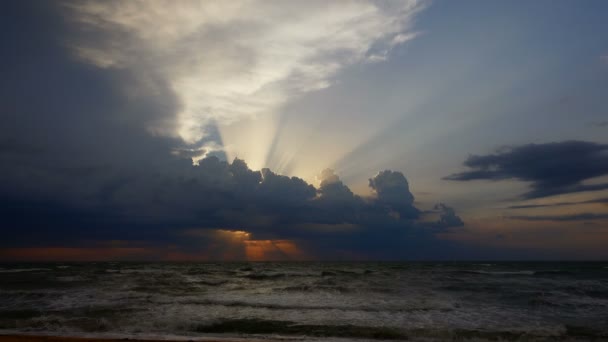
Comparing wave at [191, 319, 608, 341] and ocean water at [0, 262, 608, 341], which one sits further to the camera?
ocean water at [0, 262, 608, 341]

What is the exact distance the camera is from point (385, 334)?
49.4ft

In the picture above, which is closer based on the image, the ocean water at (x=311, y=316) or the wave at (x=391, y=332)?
the wave at (x=391, y=332)

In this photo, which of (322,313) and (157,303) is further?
(157,303)

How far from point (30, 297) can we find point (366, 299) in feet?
75.9

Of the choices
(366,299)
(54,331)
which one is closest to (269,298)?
(366,299)

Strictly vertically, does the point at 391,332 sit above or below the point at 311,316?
above

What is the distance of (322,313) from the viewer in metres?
20.2

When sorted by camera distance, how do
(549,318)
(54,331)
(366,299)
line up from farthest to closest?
1. (366,299)
2. (549,318)
3. (54,331)

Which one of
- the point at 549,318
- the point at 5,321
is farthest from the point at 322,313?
the point at 5,321

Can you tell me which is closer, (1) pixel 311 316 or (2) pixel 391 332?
(2) pixel 391 332

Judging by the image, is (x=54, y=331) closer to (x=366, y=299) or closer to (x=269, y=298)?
(x=269, y=298)

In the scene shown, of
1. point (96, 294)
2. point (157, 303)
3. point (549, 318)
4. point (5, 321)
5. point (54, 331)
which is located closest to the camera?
point (54, 331)

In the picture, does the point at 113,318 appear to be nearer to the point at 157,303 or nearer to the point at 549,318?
the point at 157,303

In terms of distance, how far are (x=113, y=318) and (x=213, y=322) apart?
4.80 meters
